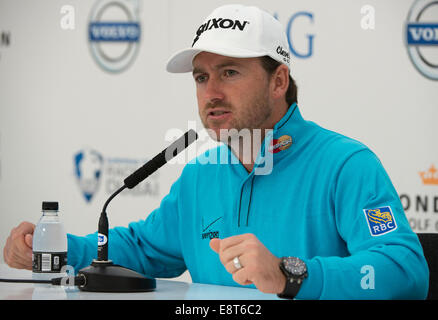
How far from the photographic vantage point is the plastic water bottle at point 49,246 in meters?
1.18

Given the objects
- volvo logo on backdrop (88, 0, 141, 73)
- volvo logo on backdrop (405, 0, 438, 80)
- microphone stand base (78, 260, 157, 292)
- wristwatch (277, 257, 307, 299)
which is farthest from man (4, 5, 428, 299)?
volvo logo on backdrop (88, 0, 141, 73)

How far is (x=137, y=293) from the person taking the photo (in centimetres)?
105

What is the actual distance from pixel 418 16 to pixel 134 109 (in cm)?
146

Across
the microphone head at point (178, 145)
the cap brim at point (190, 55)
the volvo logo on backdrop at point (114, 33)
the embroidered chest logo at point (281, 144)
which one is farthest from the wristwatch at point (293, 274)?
the volvo logo on backdrop at point (114, 33)

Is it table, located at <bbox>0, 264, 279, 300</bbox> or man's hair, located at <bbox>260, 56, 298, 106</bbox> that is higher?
man's hair, located at <bbox>260, 56, 298, 106</bbox>

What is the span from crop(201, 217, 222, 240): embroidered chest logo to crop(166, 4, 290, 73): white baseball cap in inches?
16.0

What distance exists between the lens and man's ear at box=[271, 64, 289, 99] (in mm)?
1465

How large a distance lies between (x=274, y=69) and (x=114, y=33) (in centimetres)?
172

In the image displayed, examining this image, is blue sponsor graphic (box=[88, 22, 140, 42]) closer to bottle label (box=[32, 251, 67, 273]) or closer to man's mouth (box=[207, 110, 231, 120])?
man's mouth (box=[207, 110, 231, 120])

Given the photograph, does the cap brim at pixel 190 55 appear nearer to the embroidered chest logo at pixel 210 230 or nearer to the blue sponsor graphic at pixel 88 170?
the embroidered chest logo at pixel 210 230

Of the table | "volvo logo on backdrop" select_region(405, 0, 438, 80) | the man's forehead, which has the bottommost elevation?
the table

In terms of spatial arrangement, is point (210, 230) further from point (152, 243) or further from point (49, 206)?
point (49, 206)
